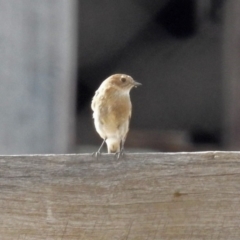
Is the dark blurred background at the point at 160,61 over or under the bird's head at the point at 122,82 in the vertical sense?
under

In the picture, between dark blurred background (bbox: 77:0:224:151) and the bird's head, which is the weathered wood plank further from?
dark blurred background (bbox: 77:0:224:151)

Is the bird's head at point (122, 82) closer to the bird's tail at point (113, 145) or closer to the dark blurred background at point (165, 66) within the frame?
the bird's tail at point (113, 145)

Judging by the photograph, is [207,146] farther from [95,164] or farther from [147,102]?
[95,164]

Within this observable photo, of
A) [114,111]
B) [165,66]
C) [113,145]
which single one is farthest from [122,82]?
[165,66]

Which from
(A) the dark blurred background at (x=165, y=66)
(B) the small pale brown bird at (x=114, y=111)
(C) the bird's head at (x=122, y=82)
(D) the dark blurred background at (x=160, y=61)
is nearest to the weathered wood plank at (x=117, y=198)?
(B) the small pale brown bird at (x=114, y=111)

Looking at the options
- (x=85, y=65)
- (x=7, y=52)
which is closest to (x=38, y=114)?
(x=7, y=52)

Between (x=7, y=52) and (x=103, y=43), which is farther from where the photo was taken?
(x=103, y=43)
